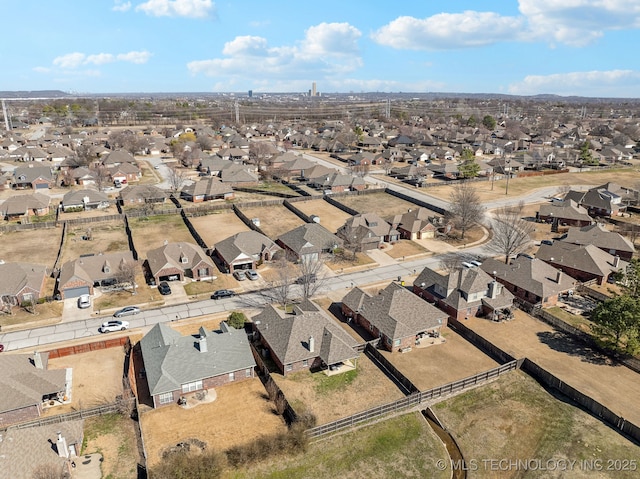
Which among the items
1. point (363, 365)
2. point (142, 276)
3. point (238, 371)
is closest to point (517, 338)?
point (363, 365)

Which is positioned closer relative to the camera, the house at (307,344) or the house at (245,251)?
the house at (307,344)

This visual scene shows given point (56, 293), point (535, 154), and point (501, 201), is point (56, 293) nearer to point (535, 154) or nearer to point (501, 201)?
point (501, 201)

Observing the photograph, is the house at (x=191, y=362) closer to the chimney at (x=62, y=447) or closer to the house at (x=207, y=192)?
the chimney at (x=62, y=447)

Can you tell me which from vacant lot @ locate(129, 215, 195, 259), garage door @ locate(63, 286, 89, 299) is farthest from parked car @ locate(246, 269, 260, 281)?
garage door @ locate(63, 286, 89, 299)

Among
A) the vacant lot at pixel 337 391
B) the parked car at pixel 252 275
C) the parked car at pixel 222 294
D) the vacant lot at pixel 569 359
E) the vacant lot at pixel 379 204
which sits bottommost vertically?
the vacant lot at pixel 337 391

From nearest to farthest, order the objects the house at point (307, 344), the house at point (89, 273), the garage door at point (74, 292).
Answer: the house at point (307, 344)
the house at point (89, 273)
the garage door at point (74, 292)

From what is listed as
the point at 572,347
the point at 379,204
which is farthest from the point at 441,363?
the point at 379,204

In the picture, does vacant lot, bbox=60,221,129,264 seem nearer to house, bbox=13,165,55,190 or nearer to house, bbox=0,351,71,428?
house, bbox=0,351,71,428

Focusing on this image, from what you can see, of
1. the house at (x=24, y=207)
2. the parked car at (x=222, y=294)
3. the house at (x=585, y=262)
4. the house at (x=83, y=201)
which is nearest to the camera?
the parked car at (x=222, y=294)

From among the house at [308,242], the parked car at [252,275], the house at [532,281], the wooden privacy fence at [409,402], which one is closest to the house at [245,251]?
the parked car at [252,275]
